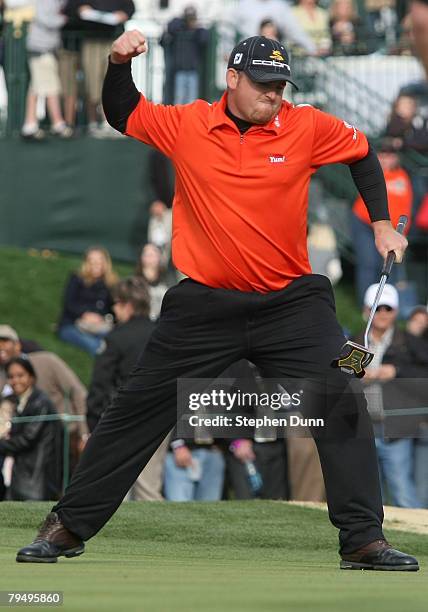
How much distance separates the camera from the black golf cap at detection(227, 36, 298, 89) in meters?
7.22

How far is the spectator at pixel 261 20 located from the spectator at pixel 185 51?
356 millimetres

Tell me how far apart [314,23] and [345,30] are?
0.53 meters

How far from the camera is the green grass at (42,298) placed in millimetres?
17234

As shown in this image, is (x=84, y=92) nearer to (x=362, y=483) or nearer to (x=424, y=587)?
(x=362, y=483)

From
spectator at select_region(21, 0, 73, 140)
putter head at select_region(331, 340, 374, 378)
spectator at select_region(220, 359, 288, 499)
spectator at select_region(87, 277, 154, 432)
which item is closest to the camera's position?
putter head at select_region(331, 340, 374, 378)

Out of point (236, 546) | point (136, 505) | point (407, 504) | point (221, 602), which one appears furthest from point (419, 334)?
point (221, 602)

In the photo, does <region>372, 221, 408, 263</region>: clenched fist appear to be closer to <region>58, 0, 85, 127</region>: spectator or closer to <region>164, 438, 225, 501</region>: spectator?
<region>164, 438, 225, 501</region>: spectator

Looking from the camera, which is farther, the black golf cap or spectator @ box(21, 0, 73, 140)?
spectator @ box(21, 0, 73, 140)

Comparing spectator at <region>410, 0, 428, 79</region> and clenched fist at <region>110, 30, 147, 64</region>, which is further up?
spectator at <region>410, 0, 428, 79</region>

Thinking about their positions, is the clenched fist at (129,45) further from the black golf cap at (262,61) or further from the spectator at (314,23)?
the spectator at (314,23)

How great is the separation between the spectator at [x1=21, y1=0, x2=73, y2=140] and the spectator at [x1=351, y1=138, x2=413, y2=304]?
4.13 metres

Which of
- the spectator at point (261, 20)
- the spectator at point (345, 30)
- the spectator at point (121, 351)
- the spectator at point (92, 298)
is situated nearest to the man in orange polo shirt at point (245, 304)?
the spectator at point (121, 351)

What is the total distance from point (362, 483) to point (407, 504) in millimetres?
5798

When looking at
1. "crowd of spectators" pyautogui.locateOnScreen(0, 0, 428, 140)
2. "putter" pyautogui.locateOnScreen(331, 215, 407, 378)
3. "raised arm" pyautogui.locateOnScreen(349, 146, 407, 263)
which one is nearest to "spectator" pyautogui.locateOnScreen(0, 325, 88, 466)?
"crowd of spectators" pyautogui.locateOnScreen(0, 0, 428, 140)
